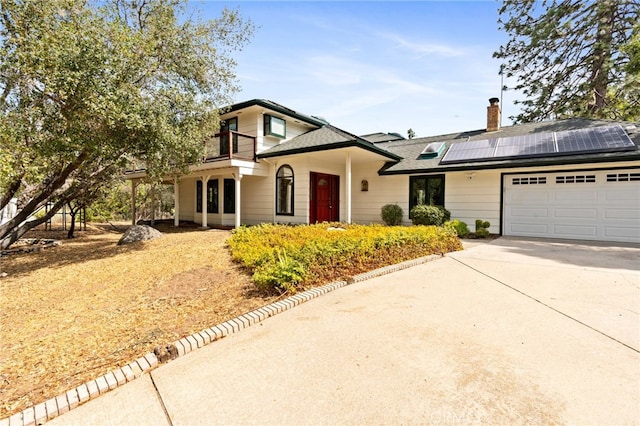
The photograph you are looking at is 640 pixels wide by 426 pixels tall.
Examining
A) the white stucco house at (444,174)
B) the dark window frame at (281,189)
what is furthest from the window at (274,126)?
the dark window frame at (281,189)

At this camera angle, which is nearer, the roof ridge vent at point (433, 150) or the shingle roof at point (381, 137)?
the roof ridge vent at point (433, 150)

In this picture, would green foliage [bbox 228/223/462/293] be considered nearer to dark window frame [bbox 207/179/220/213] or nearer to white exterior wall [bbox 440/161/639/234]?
white exterior wall [bbox 440/161/639/234]

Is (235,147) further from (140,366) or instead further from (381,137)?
(140,366)

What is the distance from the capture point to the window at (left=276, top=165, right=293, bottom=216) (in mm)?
11953

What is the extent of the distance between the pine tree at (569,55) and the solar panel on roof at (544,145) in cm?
714

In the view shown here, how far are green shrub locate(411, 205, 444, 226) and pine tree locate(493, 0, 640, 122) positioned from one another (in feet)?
38.6

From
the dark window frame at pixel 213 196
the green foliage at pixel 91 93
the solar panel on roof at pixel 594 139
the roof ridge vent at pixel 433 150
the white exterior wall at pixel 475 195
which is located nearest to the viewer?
the green foliage at pixel 91 93

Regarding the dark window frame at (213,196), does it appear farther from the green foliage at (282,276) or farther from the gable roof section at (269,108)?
the green foliage at (282,276)

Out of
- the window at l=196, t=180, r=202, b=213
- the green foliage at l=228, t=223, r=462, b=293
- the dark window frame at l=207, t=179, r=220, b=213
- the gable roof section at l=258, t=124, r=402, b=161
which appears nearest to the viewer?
the green foliage at l=228, t=223, r=462, b=293

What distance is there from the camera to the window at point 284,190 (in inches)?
471

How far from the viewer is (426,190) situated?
12.1 m

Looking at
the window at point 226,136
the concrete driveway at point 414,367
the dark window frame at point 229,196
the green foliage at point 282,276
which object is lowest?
the concrete driveway at point 414,367

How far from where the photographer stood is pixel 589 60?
15375mm

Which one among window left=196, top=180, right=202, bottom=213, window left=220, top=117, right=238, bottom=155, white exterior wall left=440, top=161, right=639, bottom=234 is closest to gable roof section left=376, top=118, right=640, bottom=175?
white exterior wall left=440, top=161, right=639, bottom=234
